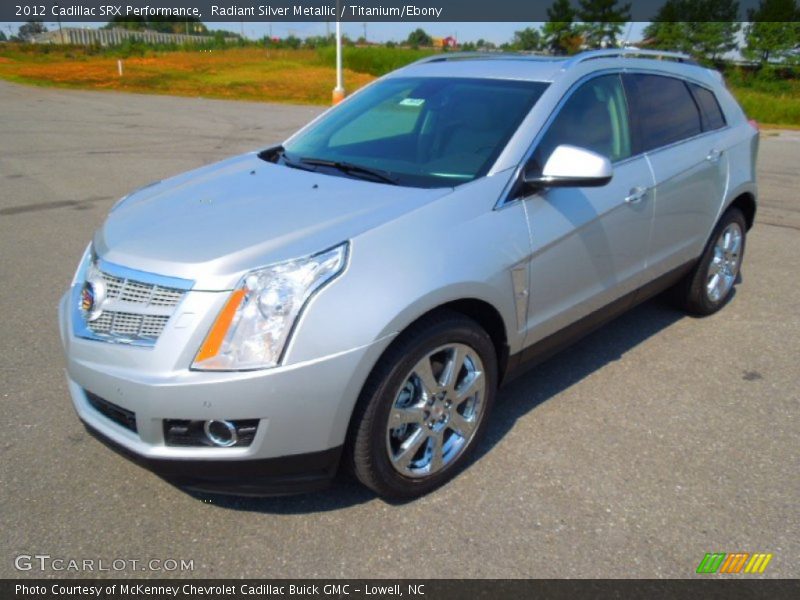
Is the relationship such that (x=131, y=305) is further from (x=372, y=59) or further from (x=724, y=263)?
(x=372, y=59)

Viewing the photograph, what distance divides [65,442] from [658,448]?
283cm

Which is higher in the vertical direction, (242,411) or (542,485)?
(242,411)

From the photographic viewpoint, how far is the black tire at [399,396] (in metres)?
2.59

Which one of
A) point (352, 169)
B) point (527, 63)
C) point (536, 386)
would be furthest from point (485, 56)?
point (536, 386)

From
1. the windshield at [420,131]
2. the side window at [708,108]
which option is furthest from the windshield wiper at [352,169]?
the side window at [708,108]

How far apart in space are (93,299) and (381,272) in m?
1.15

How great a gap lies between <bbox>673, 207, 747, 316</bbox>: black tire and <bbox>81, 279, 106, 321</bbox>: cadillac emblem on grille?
3781 mm

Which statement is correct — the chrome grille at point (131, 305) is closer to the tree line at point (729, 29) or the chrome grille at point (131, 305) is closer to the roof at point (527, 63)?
the roof at point (527, 63)

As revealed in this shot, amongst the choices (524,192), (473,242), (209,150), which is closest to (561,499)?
(473,242)

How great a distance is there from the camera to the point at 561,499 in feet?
9.56

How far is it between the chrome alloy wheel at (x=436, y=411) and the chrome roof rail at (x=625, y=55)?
1795 millimetres

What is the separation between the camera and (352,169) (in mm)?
3428

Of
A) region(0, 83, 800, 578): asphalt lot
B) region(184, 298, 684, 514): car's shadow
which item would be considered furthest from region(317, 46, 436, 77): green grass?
region(0, 83, 800, 578): asphalt lot

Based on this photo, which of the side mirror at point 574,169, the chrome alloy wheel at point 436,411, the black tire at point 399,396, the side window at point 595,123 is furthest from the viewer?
the side window at point 595,123
